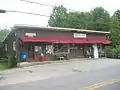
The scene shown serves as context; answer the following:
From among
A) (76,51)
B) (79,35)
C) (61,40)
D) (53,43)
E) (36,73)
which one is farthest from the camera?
(79,35)

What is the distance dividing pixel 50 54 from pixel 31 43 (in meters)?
3.10

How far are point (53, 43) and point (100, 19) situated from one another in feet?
93.2

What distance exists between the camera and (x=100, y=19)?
6312 centimetres

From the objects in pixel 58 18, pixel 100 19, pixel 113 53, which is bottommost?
pixel 113 53

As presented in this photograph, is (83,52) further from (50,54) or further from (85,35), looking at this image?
(50,54)

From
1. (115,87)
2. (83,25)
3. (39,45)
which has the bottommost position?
(115,87)

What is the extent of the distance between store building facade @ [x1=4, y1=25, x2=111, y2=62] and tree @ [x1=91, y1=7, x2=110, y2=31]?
12.8m

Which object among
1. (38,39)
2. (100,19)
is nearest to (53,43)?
(38,39)

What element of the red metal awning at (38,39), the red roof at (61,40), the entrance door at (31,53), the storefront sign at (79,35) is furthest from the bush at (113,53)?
the entrance door at (31,53)

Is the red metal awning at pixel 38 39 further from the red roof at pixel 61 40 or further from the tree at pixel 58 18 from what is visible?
the tree at pixel 58 18

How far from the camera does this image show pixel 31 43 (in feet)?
114

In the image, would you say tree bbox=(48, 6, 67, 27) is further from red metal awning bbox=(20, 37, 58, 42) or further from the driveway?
the driveway

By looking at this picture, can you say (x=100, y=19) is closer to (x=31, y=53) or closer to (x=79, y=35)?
(x=79, y=35)

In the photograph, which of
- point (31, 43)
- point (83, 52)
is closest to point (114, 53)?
point (83, 52)
